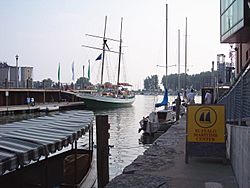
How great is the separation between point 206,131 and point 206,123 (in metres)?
0.22

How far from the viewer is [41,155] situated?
711cm

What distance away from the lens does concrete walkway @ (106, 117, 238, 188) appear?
312 inches

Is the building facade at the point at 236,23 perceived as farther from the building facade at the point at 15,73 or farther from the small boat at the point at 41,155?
the building facade at the point at 15,73

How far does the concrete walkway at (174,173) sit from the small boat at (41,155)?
1569mm

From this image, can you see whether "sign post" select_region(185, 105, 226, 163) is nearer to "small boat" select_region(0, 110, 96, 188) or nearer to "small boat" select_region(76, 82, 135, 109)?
"small boat" select_region(0, 110, 96, 188)

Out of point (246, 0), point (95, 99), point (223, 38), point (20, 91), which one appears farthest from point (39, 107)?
point (246, 0)

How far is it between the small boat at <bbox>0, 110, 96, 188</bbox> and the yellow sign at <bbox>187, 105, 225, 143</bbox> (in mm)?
3039

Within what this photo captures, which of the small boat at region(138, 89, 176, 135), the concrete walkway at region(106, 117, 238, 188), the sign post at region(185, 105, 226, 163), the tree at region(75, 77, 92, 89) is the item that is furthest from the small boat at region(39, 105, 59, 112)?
the tree at region(75, 77, 92, 89)

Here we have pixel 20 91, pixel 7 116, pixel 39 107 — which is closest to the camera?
pixel 7 116

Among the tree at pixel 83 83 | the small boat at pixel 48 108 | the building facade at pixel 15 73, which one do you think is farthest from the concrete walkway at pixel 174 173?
the tree at pixel 83 83

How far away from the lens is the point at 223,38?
3117 centimetres

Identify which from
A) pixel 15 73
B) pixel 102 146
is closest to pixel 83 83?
pixel 15 73

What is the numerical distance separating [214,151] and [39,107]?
48.7m

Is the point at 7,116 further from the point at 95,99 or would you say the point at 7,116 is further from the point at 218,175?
the point at 218,175
